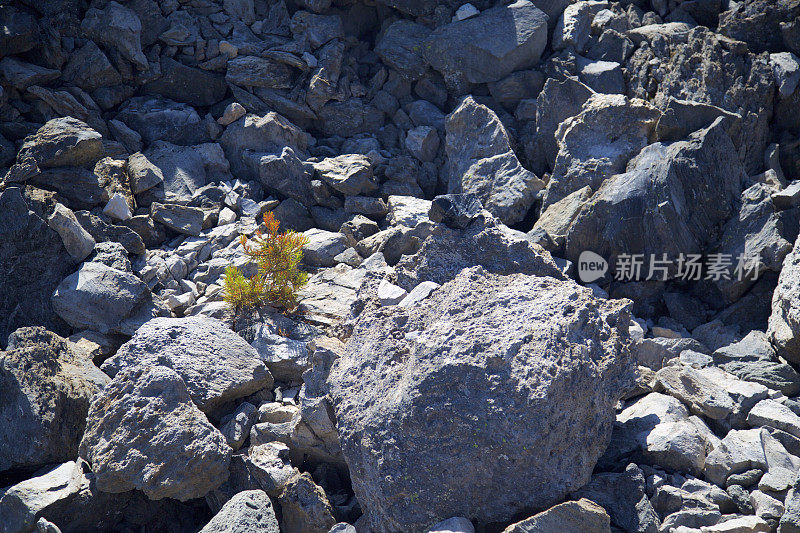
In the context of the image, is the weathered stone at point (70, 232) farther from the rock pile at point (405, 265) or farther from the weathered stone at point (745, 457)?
the weathered stone at point (745, 457)

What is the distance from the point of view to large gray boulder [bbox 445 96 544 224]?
7738mm

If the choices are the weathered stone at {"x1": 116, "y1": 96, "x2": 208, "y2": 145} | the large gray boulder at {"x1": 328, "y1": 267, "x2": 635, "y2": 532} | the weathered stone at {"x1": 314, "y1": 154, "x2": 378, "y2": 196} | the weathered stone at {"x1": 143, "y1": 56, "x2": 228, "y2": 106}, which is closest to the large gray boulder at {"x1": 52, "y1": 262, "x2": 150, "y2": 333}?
the large gray boulder at {"x1": 328, "y1": 267, "x2": 635, "y2": 532}

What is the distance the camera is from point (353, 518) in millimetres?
4383

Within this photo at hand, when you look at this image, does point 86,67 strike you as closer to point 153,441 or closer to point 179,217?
point 179,217

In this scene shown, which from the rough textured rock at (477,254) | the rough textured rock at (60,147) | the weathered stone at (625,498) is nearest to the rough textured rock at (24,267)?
the rough textured rock at (60,147)

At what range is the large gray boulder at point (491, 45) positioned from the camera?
916 centimetres

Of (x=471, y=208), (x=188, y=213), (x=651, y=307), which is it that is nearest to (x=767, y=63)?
(x=651, y=307)

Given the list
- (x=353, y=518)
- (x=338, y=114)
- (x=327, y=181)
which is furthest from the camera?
(x=338, y=114)

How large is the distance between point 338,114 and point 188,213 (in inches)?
120

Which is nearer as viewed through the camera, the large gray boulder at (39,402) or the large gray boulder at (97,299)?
the large gray boulder at (39,402)

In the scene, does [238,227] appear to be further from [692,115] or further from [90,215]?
[692,115]

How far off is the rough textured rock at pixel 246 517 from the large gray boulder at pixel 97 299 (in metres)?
2.64

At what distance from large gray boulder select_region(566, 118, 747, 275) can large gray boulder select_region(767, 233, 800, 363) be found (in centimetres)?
99

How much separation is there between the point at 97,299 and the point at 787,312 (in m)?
6.33
